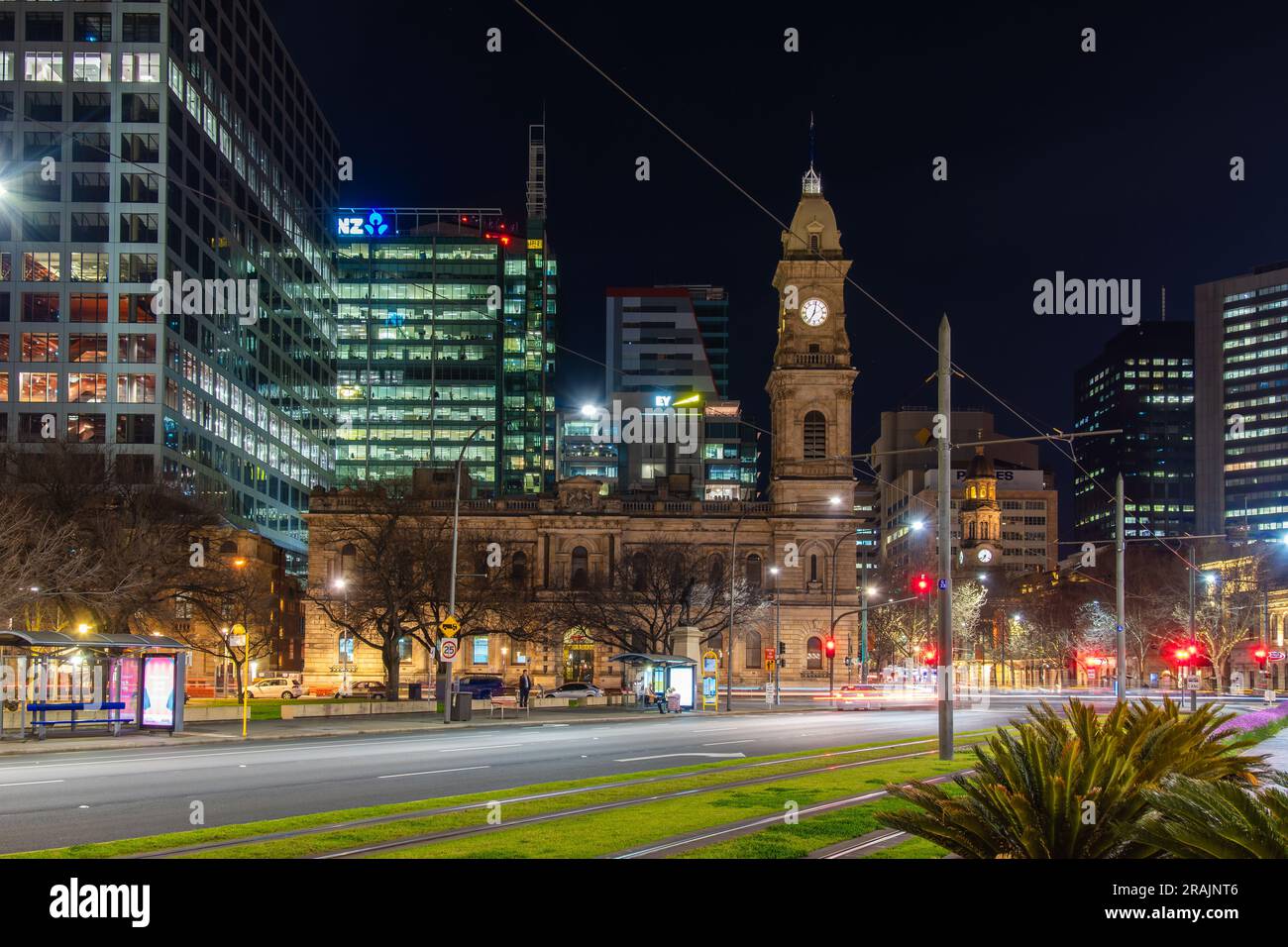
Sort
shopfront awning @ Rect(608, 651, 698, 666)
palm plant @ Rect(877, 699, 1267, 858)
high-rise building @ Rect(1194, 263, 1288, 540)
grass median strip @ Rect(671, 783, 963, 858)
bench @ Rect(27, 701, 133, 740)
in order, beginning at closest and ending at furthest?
palm plant @ Rect(877, 699, 1267, 858) → grass median strip @ Rect(671, 783, 963, 858) → bench @ Rect(27, 701, 133, 740) → shopfront awning @ Rect(608, 651, 698, 666) → high-rise building @ Rect(1194, 263, 1288, 540)

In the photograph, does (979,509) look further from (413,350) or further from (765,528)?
(413,350)

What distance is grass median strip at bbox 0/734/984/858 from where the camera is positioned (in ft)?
42.2

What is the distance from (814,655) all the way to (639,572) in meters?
21.1

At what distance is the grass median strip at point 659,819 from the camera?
12812mm

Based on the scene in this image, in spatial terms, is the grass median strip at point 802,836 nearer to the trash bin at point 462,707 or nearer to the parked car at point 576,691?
the trash bin at point 462,707

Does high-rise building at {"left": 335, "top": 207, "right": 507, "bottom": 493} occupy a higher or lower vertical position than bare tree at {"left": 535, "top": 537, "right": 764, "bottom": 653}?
higher

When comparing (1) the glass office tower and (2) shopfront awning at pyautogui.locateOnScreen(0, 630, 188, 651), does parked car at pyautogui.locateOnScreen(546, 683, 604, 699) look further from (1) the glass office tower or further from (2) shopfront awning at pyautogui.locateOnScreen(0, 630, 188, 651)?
(1) the glass office tower

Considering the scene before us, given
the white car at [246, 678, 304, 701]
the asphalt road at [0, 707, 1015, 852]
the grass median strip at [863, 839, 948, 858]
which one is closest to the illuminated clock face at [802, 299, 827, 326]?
the white car at [246, 678, 304, 701]

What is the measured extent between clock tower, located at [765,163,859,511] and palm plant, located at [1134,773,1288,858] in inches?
3651

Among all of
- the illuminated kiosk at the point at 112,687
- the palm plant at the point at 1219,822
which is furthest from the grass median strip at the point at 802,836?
the illuminated kiosk at the point at 112,687

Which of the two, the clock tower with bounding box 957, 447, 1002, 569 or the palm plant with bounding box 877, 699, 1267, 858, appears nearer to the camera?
the palm plant with bounding box 877, 699, 1267, 858

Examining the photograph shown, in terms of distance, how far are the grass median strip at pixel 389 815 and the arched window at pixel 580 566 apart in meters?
76.2

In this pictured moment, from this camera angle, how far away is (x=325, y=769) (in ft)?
80.9

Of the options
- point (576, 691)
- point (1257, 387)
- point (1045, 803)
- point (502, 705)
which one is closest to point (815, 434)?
point (576, 691)
